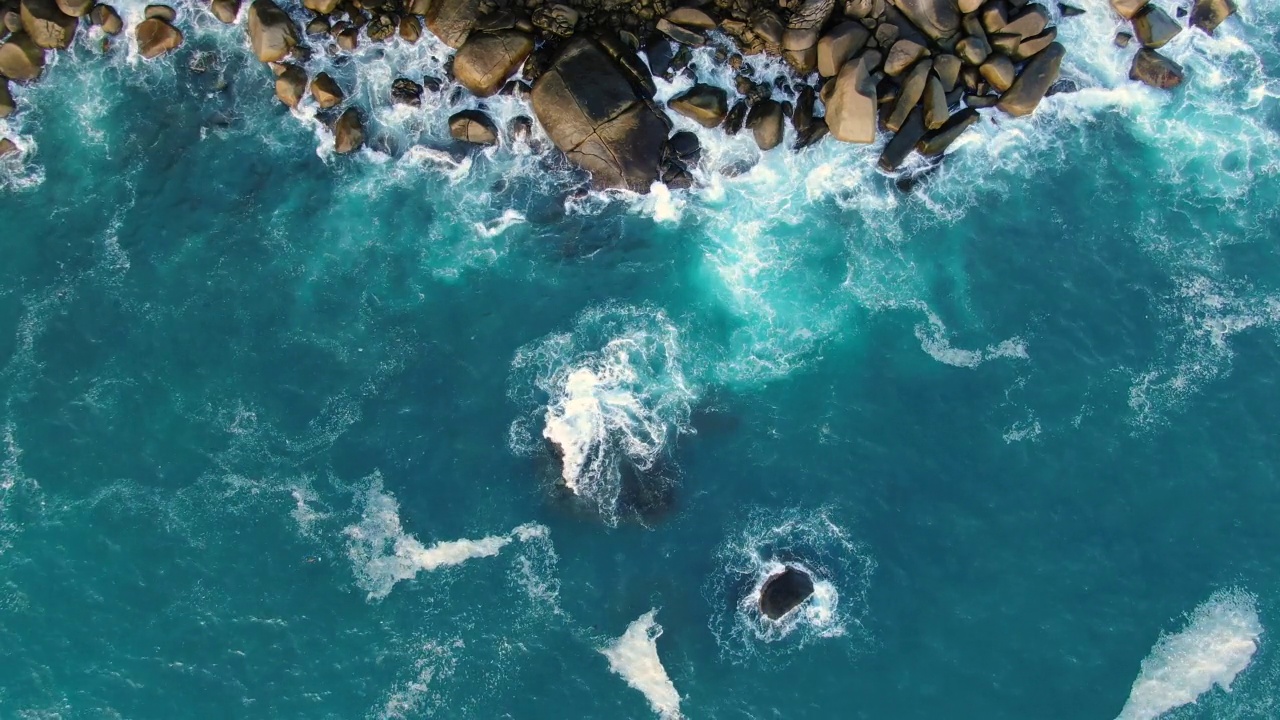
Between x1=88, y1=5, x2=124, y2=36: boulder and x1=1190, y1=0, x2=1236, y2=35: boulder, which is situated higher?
x1=88, y1=5, x2=124, y2=36: boulder

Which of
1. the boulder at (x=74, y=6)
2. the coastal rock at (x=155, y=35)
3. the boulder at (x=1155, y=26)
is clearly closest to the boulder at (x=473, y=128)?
the coastal rock at (x=155, y=35)

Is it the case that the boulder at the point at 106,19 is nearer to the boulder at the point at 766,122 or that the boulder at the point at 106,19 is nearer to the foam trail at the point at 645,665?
the boulder at the point at 766,122

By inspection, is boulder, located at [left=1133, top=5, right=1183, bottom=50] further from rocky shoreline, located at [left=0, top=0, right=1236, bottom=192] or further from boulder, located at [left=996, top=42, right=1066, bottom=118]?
boulder, located at [left=996, top=42, right=1066, bottom=118]

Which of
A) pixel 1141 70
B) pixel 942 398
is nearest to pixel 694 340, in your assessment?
pixel 942 398

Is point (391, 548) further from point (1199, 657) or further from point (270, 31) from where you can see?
point (1199, 657)

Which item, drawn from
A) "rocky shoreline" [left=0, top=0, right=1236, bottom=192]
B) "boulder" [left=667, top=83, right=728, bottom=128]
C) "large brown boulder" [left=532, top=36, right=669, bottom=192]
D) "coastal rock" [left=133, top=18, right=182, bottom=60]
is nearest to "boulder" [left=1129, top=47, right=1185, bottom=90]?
"rocky shoreline" [left=0, top=0, right=1236, bottom=192]

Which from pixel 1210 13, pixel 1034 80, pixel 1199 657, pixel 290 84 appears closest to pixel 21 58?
pixel 290 84
